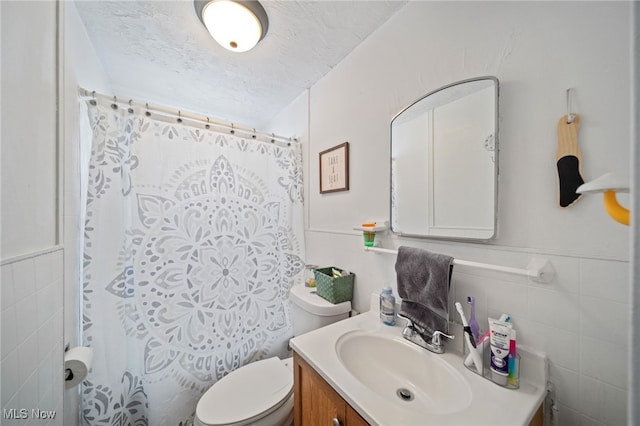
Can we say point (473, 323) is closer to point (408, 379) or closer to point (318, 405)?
point (408, 379)

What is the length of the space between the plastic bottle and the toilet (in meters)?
0.26

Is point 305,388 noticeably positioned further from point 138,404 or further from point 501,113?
point 501,113

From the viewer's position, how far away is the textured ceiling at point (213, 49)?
1.06 m

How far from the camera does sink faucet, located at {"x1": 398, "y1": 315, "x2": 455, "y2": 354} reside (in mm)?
822

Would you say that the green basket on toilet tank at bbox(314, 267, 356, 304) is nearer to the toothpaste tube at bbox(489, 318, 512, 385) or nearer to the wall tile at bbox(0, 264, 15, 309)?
the toothpaste tube at bbox(489, 318, 512, 385)

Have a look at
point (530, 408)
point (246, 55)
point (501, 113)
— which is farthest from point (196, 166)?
point (530, 408)

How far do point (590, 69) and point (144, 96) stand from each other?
248 centimetres

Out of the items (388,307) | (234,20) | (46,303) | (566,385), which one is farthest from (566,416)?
(234,20)

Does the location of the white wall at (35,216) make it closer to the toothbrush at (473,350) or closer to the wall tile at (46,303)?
the wall tile at (46,303)

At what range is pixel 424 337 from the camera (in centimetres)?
87

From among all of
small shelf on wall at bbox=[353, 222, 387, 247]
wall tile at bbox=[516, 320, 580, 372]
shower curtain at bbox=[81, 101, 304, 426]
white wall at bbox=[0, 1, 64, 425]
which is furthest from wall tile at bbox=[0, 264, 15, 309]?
wall tile at bbox=[516, 320, 580, 372]

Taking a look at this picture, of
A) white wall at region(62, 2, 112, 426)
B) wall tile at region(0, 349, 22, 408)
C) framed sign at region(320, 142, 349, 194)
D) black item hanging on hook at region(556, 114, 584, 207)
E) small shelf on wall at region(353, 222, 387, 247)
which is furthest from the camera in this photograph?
framed sign at region(320, 142, 349, 194)

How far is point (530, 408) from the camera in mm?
586
